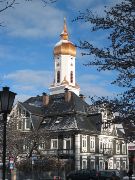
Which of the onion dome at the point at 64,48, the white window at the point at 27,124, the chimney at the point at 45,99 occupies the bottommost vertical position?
the white window at the point at 27,124

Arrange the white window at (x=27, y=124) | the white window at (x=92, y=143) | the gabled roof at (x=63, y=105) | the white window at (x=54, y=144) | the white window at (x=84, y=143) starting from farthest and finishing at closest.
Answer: the white window at (x=27, y=124), the gabled roof at (x=63, y=105), the white window at (x=92, y=143), the white window at (x=54, y=144), the white window at (x=84, y=143)

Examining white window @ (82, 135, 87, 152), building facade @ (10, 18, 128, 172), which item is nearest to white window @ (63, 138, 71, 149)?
building facade @ (10, 18, 128, 172)

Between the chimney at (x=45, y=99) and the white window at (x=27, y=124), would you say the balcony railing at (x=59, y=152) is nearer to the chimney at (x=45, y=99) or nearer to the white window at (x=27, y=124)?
the white window at (x=27, y=124)

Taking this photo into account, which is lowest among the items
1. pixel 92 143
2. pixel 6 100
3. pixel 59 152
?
pixel 59 152

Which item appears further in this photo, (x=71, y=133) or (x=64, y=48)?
(x=64, y=48)

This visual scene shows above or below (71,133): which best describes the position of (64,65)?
above

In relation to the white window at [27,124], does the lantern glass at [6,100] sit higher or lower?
lower

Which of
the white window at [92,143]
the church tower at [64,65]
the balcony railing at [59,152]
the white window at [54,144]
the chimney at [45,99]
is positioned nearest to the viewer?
the balcony railing at [59,152]

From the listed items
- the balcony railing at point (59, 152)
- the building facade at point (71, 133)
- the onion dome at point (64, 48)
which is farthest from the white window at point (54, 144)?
the onion dome at point (64, 48)

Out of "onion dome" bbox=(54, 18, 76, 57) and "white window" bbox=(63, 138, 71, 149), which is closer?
"white window" bbox=(63, 138, 71, 149)

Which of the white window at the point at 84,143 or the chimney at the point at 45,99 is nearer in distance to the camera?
the white window at the point at 84,143

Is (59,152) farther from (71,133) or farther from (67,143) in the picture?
(71,133)

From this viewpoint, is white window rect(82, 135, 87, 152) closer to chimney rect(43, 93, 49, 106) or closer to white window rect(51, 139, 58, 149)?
white window rect(51, 139, 58, 149)

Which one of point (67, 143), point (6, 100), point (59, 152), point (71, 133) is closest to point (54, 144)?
point (67, 143)
